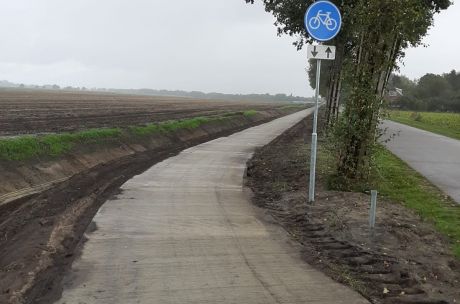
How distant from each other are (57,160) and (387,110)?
883cm

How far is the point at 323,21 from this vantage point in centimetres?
938

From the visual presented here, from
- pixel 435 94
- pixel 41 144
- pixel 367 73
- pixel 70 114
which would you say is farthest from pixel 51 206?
pixel 435 94

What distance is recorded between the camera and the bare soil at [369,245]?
5.81 metres

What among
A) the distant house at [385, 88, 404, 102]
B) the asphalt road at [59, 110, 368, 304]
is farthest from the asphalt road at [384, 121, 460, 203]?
the asphalt road at [59, 110, 368, 304]

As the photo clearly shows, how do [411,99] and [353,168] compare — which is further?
[411,99]

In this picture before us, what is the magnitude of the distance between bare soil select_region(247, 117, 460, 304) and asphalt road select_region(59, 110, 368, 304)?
12.3 inches

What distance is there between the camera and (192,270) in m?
6.35

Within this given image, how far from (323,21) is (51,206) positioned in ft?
20.1

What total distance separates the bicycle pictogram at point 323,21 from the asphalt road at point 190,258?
137 inches

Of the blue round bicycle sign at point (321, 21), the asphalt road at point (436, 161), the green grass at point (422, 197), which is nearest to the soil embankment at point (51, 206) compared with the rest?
the blue round bicycle sign at point (321, 21)

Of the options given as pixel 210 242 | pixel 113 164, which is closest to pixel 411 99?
pixel 113 164

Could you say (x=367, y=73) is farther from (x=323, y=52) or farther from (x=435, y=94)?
(x=435, y=94)

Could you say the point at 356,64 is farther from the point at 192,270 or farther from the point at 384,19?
the point at 192,270

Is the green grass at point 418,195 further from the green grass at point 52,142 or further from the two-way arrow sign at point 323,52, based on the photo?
the green grass at point 52,142
